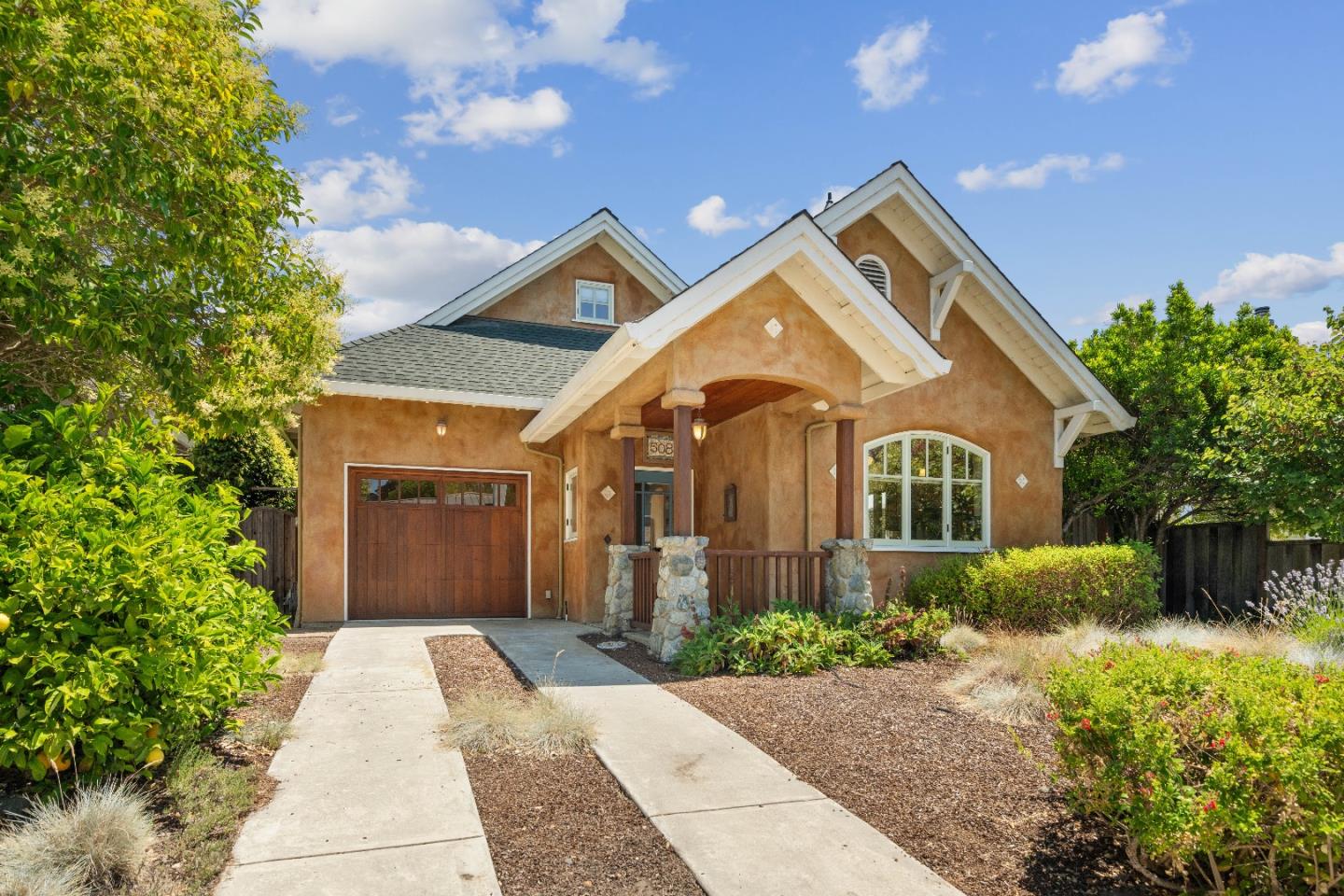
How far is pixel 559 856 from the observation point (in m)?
3.62

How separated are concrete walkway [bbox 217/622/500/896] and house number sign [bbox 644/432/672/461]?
621cm

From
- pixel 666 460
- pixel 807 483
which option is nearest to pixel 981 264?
pixel 807 483

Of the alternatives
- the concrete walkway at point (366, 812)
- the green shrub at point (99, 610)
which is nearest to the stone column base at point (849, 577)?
the concrete walkway at point (366, 812)

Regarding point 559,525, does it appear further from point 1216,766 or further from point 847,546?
point 1216,766

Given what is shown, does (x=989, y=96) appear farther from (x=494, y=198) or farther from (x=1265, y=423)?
(x=494, y=198)

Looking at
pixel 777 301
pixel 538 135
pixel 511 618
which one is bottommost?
pixel 511 618

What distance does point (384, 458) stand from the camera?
11406mm

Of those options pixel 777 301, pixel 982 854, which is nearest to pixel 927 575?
pixel 777 301

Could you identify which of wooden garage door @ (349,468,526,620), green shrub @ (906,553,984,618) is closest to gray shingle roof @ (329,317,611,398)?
wooden garage door @ (349,468,526,620)

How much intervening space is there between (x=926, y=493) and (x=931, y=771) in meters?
7.07

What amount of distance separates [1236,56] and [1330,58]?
2.51 feet

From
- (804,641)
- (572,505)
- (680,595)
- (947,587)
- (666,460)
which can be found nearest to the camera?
(804,641)

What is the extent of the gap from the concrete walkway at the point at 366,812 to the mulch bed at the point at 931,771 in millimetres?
1925

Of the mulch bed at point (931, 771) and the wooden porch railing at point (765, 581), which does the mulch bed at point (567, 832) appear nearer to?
the mulch bed at point (931, 771)
